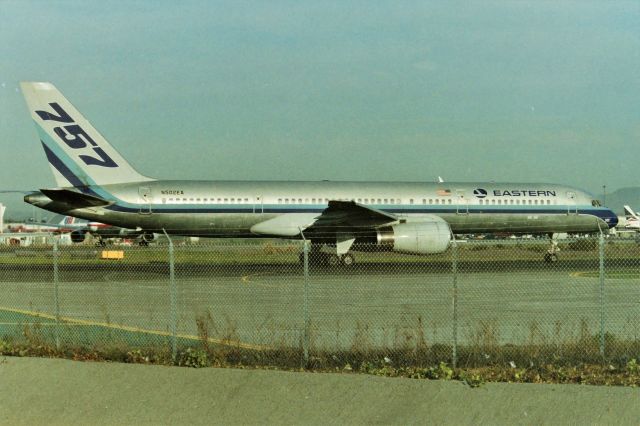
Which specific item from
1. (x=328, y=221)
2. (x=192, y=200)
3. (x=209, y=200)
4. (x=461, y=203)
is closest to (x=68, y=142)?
(x=192, y=200)

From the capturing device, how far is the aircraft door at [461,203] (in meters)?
31.1

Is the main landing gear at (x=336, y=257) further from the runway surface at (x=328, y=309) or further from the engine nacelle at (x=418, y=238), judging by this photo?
the runway surface at (x=328, y=309)

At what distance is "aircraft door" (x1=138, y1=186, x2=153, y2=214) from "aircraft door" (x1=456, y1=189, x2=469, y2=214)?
1225 centimetres

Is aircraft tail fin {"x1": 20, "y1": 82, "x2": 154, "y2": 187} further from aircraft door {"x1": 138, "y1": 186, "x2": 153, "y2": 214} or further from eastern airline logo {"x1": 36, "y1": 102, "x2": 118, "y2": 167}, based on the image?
aircraft door {"x1": 138, "y1": 186, "x2": 153, "y2": 214}

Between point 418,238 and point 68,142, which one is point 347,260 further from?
point 68,142

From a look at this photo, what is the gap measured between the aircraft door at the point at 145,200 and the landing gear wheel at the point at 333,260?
6939mm

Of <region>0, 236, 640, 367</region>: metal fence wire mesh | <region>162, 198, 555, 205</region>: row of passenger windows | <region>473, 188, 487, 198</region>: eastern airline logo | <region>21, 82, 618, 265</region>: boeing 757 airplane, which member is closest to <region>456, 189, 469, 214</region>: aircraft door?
<region>162, 198, 555, 205</region>: row of passenger windows

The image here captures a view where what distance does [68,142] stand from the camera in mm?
28547

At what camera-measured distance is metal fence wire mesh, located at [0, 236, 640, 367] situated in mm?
9656

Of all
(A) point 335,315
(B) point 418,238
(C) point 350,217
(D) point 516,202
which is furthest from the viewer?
(D) point 516,202

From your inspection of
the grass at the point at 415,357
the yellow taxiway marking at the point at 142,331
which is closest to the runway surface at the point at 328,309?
the yellow taxiway marking at the point at 142,331

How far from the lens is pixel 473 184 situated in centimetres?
3212

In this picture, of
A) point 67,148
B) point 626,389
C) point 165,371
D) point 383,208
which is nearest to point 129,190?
point 67,148

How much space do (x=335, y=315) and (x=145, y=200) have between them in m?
16.3
